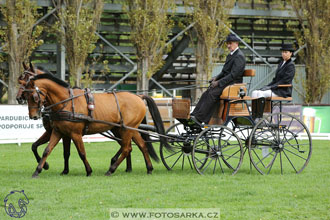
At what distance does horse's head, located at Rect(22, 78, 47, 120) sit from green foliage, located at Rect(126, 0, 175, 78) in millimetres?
13742

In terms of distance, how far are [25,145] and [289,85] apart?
885cm

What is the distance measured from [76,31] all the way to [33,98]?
12.9 m

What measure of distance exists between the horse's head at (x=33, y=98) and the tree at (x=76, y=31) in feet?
41.8

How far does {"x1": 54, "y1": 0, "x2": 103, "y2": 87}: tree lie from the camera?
74.6 feet

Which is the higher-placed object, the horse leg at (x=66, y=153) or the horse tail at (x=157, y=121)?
the horse tail at (x=157, y=121)

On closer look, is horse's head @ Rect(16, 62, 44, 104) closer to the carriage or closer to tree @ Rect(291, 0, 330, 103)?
the carriage

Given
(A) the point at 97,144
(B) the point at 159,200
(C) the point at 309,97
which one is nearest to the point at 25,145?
(A) the point at 97,144

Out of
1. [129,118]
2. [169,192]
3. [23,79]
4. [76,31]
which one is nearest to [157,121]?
[129,118]

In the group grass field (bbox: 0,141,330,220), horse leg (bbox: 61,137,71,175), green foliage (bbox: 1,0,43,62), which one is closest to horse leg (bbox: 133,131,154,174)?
grass field (bbox: 0,141,330,220)

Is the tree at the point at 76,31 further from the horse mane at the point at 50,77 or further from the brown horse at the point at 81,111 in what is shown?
the horse mane at the point at 50,77

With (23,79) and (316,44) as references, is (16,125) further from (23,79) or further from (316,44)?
(316,44)

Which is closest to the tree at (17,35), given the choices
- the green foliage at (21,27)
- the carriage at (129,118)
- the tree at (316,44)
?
the green foliage at (21,27)

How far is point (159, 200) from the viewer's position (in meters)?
8.30

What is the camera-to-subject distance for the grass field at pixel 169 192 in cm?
767
